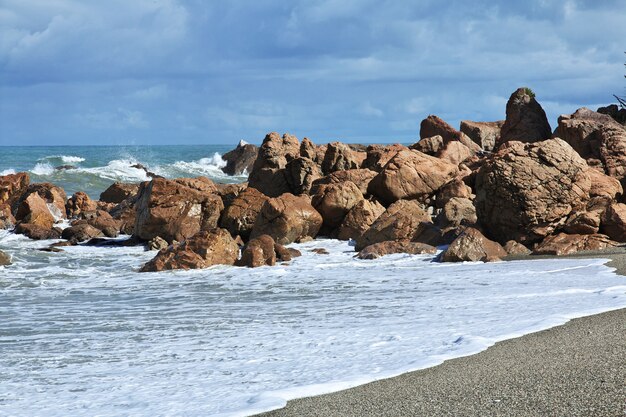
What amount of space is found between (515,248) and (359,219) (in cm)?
430

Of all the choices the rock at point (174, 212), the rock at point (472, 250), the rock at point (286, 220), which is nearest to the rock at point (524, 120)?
the rock at point (286, 220)

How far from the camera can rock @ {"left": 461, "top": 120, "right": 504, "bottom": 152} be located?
3291 cm

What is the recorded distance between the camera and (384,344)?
7.36 metres

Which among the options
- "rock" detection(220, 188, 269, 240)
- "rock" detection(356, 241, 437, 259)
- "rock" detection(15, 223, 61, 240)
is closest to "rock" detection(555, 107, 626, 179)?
"rock" detection(356, 241, 437, 259)

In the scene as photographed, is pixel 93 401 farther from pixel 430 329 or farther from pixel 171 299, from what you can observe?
pixel 171 299

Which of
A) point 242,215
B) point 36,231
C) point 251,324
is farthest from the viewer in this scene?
point 36,231

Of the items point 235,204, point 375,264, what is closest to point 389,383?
point 375,264

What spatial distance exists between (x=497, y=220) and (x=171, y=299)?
7.33 metres

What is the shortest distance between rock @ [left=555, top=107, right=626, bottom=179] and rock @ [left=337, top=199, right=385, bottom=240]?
215 inches

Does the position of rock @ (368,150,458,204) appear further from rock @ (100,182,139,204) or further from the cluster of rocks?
rock @ (100,182,139,204)

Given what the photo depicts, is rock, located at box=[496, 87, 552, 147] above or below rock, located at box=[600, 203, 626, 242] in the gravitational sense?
above

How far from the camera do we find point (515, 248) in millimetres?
15008

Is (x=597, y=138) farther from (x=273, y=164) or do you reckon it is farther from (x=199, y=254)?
(x=199, y=254)

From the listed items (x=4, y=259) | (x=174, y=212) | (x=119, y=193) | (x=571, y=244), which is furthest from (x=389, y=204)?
(x=119, y=193)
